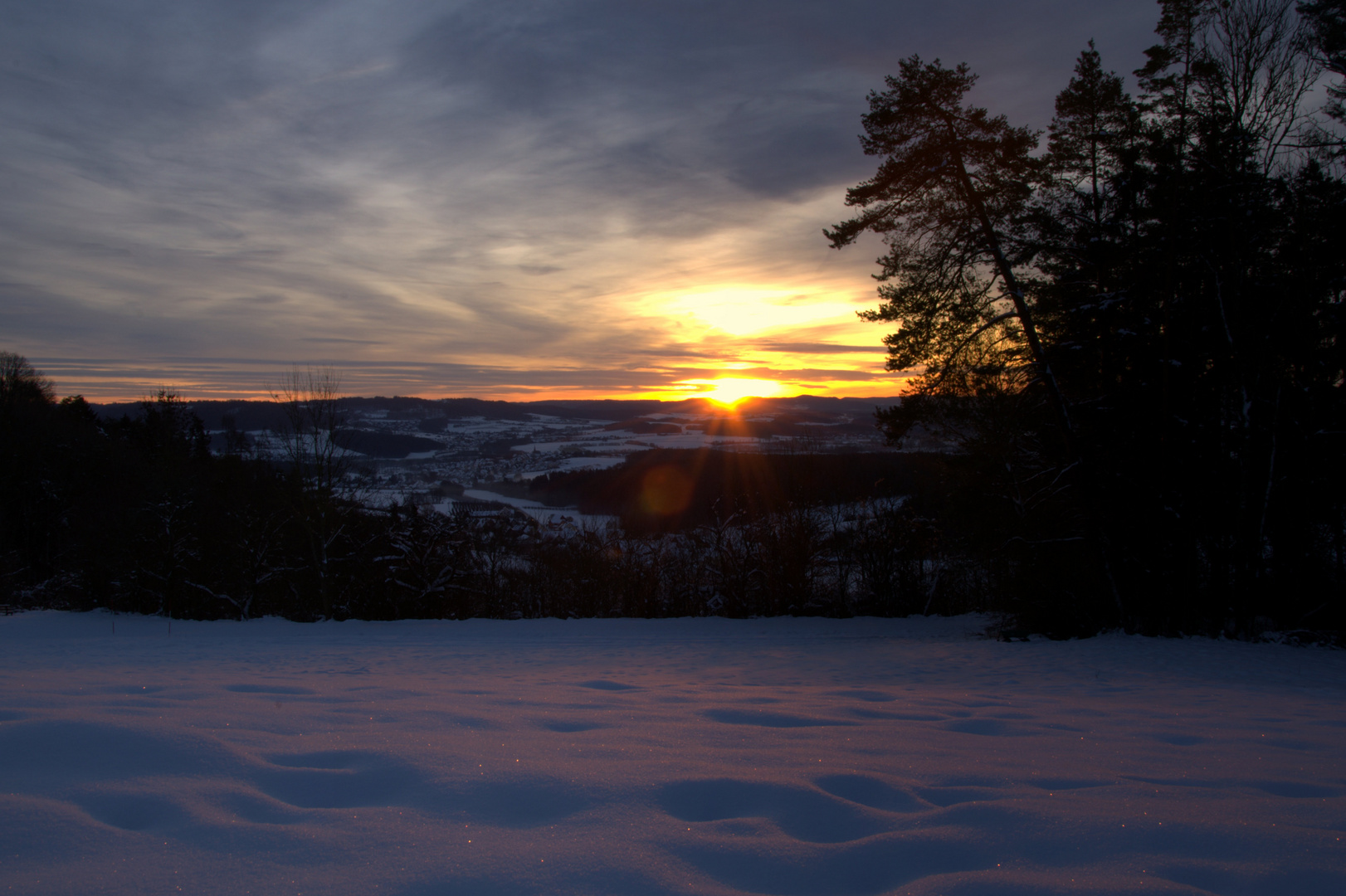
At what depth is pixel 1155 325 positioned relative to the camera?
46.4 ft

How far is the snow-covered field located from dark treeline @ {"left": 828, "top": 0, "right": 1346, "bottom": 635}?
923 centimetres

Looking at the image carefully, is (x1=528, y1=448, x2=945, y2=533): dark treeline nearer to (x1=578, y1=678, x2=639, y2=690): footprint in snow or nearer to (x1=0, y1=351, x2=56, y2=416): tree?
(x1=578, y1=678, x2=639, y2=690): footprint in snow

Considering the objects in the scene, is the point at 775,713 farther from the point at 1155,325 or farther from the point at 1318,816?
the point at 1155,325

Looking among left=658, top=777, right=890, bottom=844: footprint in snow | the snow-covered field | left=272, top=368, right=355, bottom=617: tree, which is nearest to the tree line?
left=272, top=368, right=355, bottom=617: tree

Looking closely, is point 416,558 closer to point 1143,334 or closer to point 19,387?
point 1143,334

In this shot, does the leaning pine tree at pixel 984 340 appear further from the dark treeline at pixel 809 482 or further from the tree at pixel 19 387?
the tree at pixel 19 387

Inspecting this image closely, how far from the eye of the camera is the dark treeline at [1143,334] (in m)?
12.7

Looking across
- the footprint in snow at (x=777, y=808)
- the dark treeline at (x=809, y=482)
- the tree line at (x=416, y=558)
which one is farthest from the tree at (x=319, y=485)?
the footprint in snow at (x=777, y=808)

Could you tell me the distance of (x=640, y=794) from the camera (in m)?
2.62

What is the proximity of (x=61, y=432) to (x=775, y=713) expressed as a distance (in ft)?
137

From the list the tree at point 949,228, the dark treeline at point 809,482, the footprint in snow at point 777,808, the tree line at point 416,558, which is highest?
the tree at point 949,228

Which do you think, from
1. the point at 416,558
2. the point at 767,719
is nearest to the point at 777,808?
the point at 767,719

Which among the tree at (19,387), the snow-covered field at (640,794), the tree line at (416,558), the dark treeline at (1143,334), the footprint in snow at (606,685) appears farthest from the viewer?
the tree at (19,387)

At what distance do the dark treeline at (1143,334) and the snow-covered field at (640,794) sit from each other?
923 centimetres
